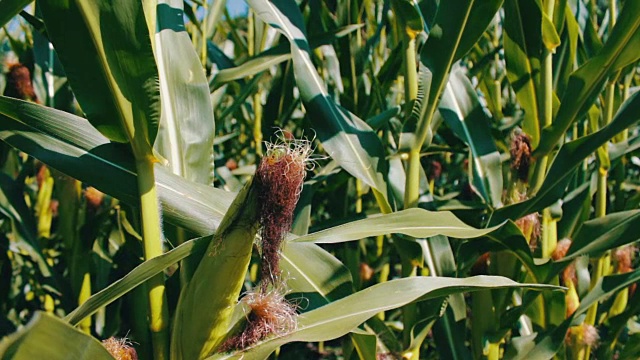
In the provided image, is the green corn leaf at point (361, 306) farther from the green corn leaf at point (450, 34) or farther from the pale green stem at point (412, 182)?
the green corn leaf at point (450, 34)

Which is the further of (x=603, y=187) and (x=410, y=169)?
(x=603, y=187)

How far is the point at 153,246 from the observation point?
1.12 meters

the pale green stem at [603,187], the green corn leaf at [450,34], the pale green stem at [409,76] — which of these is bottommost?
the pale green stem at [603,187]

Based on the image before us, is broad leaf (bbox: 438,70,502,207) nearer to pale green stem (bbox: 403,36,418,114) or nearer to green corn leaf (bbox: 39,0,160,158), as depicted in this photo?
pale green stem (bbox: 403,36,418,114)

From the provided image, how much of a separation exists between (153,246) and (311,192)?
0.73m

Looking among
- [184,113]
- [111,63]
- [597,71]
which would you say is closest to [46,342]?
[111,63]

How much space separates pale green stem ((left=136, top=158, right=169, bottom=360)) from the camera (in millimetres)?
1114

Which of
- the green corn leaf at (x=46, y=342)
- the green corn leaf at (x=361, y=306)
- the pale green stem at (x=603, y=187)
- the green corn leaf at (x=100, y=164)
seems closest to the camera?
the green corn leaf at (x=46, y=342)

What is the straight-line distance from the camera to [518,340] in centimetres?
166

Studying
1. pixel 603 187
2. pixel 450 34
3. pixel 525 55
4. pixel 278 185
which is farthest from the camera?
pixel 603 187

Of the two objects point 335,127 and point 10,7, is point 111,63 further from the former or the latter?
point 335,127

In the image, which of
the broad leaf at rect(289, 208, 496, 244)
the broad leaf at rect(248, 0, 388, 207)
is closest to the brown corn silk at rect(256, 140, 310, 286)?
the broad leaf at rect(289, 208, 496, 244)

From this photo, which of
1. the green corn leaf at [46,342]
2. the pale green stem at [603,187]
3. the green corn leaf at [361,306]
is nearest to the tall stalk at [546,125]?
the pale green stem at [603,187]

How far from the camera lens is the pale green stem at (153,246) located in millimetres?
1114
